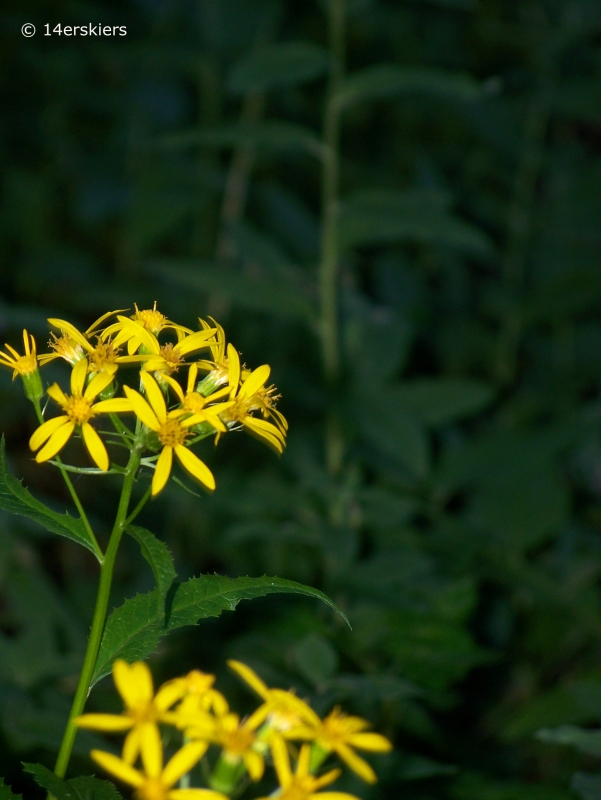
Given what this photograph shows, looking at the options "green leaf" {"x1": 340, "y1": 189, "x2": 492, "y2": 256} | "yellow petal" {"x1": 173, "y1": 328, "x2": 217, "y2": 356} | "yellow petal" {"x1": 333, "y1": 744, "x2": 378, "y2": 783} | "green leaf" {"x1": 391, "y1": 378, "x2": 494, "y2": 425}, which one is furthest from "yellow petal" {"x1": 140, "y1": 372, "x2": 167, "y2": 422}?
"green leaf" {"x1": 391, "y1": 378, "x2": 494, "y2": 425}

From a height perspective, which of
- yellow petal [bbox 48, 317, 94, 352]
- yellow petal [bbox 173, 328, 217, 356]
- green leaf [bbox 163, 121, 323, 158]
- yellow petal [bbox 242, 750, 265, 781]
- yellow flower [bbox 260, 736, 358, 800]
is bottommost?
yellow flower [bbox 260, 736, 358, 800]

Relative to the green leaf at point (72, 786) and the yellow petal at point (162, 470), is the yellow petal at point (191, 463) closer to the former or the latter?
the yellow petal at point (162, 470)

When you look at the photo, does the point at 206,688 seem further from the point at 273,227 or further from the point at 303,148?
the point at 273,227

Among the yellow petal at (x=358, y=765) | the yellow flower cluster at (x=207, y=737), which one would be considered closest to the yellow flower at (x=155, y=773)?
the yellow flower cluster at (x=207, y=737)

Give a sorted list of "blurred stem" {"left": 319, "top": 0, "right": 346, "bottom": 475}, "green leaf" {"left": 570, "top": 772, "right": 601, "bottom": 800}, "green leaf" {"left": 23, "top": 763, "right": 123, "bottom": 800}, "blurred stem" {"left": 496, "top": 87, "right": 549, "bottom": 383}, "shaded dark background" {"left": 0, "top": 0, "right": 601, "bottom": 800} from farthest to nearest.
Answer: "blurred stem" {"left": 496, "top": 87, "right": 549, "bottom": 383} → "blurred stem" {"left": 319, "top": 0, "right": 346, "bottom": 475} → "shaded dark background" {"left": 0, "top": 0, "right": 601, "bottom": 800} → "green leaf" {"left": 570, "top": 772, "right": 601, "bottom": 800} → "green leaf" {"left": 23, "top": 763, "right": 123, "bottom": 800}

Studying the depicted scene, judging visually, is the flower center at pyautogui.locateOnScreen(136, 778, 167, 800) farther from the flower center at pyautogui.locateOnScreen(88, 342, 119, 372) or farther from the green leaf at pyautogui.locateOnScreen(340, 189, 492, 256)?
the green leaf at pyautogui.locateOnScreen(340, 189, 492, 256)

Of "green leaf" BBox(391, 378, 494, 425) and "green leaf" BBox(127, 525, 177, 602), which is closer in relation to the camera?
"green leaf" BBox(127, 525, 177, 602)

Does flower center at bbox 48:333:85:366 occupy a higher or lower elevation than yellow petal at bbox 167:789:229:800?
higher
